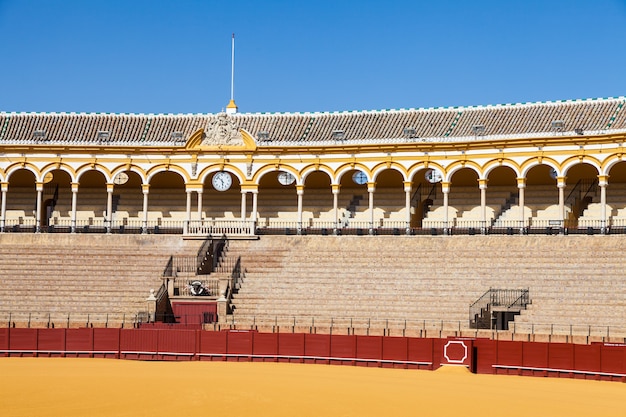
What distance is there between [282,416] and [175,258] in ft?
79.7

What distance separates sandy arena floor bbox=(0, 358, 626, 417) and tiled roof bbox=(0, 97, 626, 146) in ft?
61.8

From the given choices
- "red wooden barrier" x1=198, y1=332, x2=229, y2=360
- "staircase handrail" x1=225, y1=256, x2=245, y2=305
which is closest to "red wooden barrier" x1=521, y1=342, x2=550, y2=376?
"red wooden barrier" x1=198, y1=332, x2=229, y2=360

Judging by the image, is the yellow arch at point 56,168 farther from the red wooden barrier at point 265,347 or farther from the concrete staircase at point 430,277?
the red wooden barrier at point 265,347

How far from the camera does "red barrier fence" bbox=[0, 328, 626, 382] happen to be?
3247 cm

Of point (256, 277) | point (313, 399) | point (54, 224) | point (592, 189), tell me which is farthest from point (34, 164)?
point (313, 399)

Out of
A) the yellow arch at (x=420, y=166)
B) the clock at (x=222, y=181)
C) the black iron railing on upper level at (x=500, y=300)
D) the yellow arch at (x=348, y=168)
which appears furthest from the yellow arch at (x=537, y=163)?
the clock at (x=222, y=181)

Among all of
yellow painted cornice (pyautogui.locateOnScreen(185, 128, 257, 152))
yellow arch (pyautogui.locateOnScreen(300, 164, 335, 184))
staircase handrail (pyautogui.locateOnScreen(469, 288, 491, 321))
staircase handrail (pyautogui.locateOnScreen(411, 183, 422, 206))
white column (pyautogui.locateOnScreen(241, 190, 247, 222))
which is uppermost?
yellow painted cornice (pyautogui.locateOnScreen(185, 128, 257, 152))

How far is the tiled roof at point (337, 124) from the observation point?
48.0 m

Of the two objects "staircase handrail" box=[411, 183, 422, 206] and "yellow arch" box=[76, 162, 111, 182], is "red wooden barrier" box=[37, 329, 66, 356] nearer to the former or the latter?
"yellow arch" box=[76, 162, 111, 182]

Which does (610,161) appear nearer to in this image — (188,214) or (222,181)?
(222,181)

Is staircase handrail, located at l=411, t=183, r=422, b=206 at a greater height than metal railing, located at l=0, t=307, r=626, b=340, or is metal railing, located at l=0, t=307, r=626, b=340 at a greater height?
staircase handrail, located at l=411, t=183, r=422, b=206

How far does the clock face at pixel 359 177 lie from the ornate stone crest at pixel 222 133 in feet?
19.2

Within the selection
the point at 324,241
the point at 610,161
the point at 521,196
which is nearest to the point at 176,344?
the point at 324,241

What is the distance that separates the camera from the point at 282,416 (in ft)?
73.6
